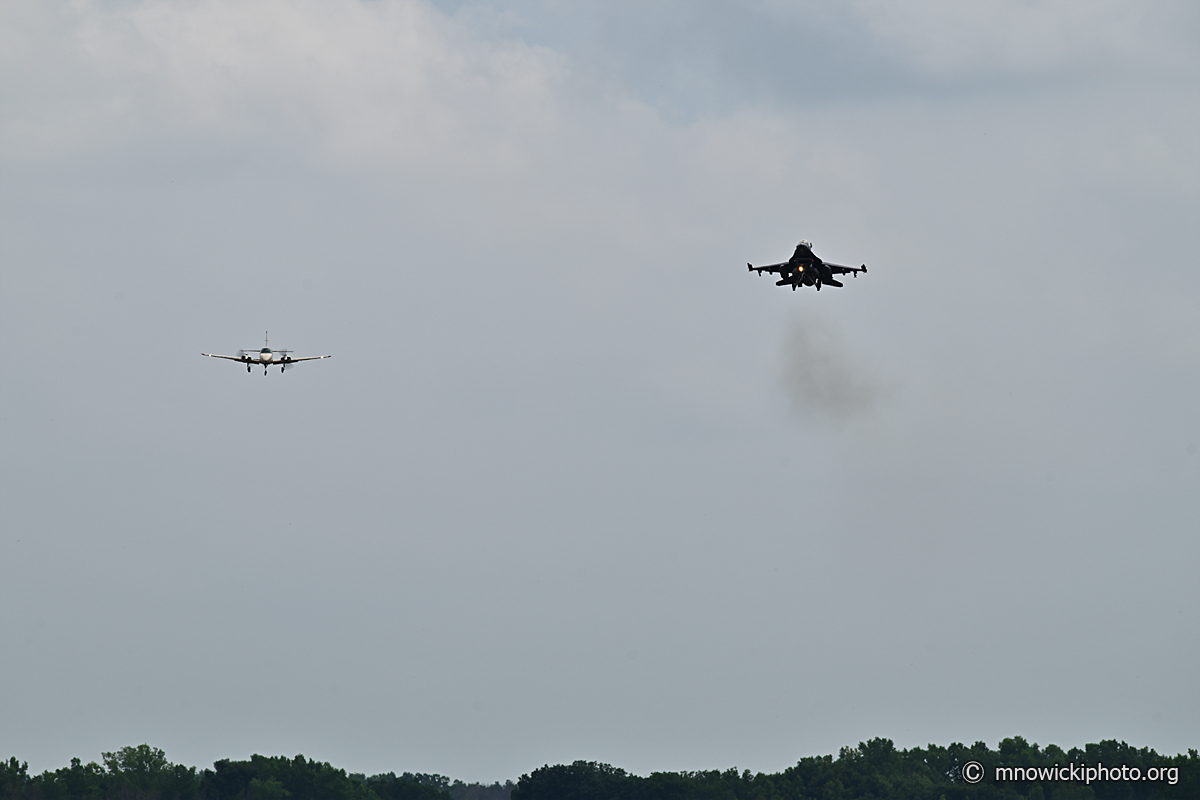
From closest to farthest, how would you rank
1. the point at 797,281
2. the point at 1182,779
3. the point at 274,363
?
the point at 797,281
the point at 274,363
the point at 1182,779

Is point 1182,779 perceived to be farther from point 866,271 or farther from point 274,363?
point 274,363

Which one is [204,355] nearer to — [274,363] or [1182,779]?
[274,363]

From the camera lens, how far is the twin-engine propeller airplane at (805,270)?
111312 millimetres

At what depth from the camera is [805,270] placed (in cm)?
11206

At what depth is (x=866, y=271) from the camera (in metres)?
113

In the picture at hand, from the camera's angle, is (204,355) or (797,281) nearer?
(797,281)

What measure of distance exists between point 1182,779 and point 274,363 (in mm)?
125983

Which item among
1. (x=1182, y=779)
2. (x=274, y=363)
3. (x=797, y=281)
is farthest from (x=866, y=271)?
(x=1182, y=779)

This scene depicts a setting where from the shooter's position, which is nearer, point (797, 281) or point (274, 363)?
point (797, 281)

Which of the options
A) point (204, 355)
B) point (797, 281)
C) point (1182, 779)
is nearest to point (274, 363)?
point (204, 355)

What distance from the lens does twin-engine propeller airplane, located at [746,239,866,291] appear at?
111 m

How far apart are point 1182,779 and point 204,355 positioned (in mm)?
132507

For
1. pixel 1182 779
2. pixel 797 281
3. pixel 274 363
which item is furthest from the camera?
pixel 1182 779

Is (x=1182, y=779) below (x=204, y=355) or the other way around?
below
